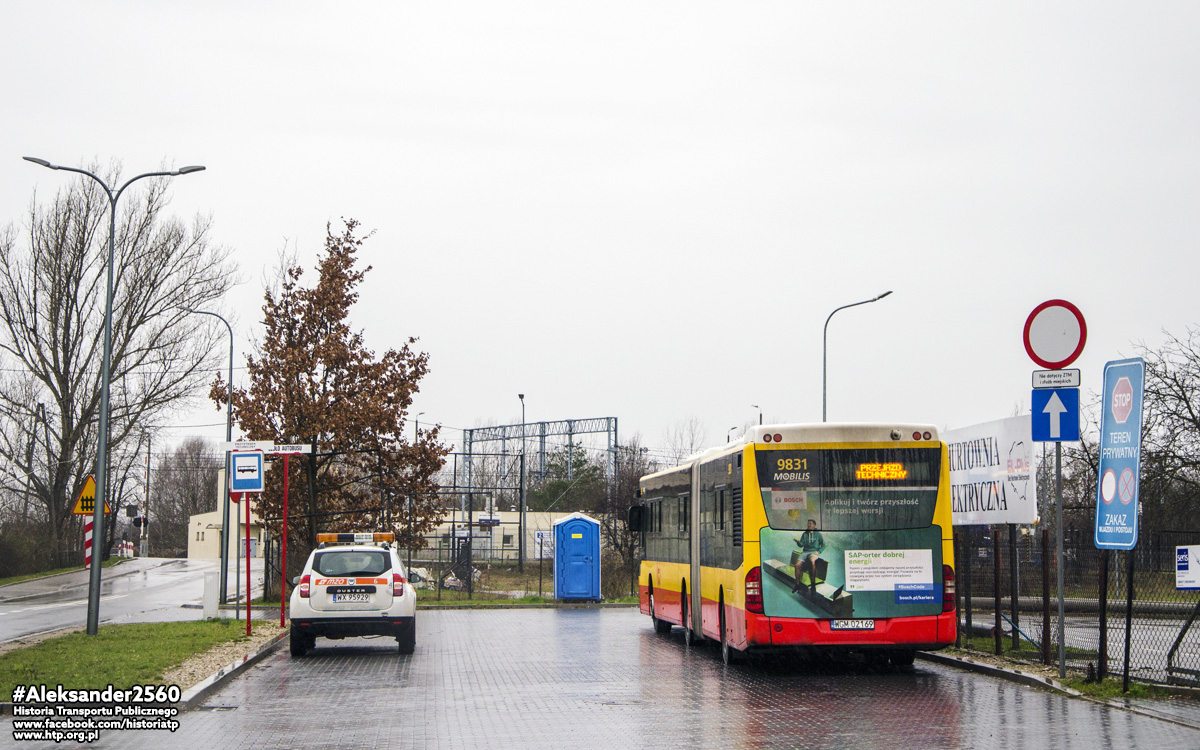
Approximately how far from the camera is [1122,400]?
12141 millimetres

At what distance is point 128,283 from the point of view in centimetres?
4947

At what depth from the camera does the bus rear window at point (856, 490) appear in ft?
46.6

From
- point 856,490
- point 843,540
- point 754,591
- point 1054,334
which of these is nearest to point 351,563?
point 754,591

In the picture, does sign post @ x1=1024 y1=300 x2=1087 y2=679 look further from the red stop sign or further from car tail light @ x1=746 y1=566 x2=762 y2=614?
car tail light @ x1=746 y1=566 x2=762 y2=614

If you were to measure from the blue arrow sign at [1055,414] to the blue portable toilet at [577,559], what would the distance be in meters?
20.5

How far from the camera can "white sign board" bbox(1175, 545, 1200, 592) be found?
11.8 metres

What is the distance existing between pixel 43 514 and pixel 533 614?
34.3 metres

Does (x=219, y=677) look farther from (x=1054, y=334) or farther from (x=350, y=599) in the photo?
(x=1054, y=334)

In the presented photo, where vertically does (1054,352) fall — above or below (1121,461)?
above

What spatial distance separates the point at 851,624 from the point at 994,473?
12.7 feet

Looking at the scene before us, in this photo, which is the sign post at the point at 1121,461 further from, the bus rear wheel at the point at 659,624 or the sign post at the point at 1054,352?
the bus rear wheel at the point at 659,624

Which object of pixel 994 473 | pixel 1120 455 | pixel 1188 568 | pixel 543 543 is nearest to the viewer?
pixel 1188 568

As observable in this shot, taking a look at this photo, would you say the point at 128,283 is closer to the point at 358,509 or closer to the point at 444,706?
the point at 358,509

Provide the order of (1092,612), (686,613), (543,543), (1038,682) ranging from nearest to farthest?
(1038,682) → (686,613) → (1092,612) → (543,543)
